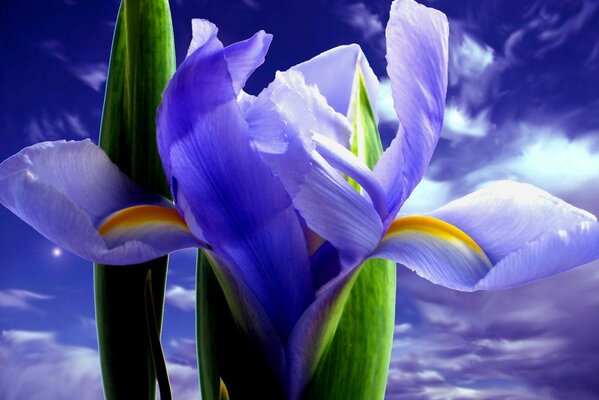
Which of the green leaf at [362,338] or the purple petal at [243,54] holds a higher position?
the purple petal at [243,54]

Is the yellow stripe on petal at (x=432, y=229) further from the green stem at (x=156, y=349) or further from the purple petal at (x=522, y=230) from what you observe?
the green stem at (x=156, y=349)

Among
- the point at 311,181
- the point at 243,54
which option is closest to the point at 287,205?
the point at 311,181

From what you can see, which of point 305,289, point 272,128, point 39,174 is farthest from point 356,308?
point 39,174

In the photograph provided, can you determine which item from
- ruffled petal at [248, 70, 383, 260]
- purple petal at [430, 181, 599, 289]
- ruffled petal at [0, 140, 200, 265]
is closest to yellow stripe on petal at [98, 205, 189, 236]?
ruffled petal at [0, 140, 200, 265]

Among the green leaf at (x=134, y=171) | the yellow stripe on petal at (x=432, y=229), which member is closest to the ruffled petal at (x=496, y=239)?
the yellow stripe on petal at (x=432, y=229)

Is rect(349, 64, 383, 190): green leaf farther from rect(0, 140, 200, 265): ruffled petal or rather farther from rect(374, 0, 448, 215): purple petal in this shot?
rect(0, 140, 200, 265): ruffled petal

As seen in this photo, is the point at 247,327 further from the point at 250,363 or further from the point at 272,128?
the point at 272,128

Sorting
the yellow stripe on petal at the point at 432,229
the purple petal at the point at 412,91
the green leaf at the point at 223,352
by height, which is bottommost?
the green leaf at the point at 223,352
